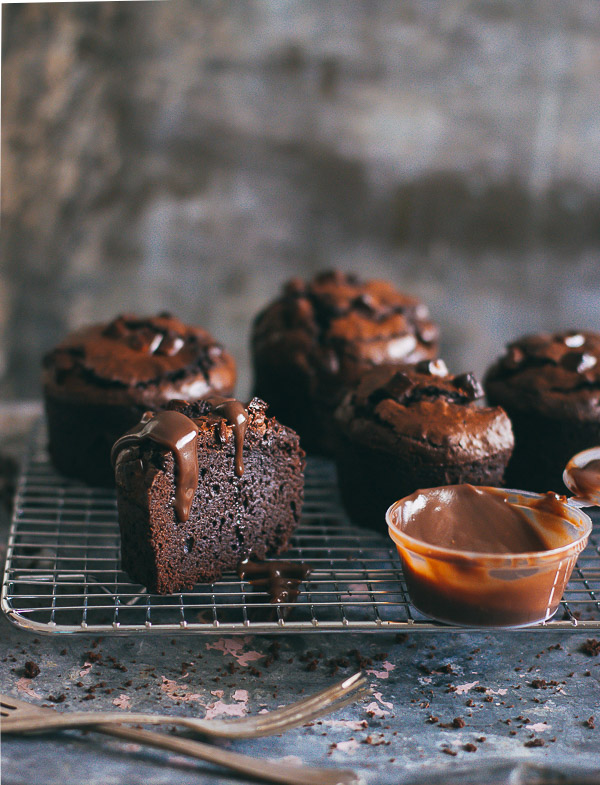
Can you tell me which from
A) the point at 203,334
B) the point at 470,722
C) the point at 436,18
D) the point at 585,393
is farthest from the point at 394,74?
the point at 470,722

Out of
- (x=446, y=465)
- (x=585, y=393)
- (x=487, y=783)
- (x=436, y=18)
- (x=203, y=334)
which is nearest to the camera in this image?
(x=487, y=783)

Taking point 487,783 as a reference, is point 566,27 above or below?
above

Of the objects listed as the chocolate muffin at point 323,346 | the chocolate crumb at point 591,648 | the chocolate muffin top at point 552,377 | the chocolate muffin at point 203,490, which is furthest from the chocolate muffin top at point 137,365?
the chocolate crumb at point 591,648

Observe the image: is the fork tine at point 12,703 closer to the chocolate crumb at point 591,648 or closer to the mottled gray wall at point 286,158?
the chocolate crumb at point 591,648

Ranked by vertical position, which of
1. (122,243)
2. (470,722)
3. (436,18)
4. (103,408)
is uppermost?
(436,18)

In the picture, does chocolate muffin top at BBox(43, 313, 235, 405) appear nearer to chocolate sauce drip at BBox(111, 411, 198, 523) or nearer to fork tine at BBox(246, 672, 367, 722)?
chocolate sauce drip at BBox(111, 411, 198, 523)

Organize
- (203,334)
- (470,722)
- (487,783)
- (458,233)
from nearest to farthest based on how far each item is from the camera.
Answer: (487,783) < (470,722) < (203,334) < (458,233)

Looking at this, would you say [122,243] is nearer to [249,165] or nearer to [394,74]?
[249,165]

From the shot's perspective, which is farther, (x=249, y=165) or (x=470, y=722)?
(x=249, y=165)
